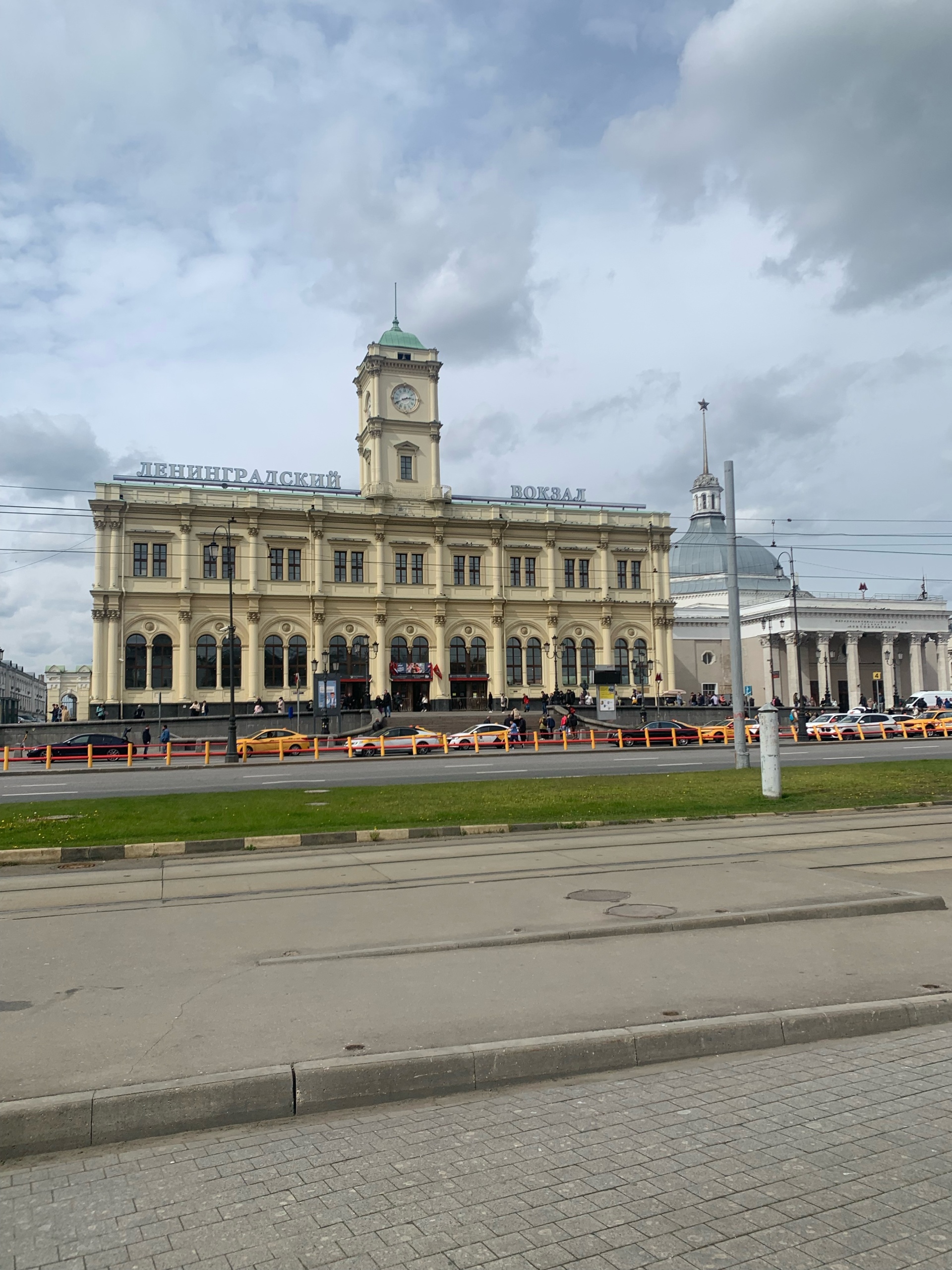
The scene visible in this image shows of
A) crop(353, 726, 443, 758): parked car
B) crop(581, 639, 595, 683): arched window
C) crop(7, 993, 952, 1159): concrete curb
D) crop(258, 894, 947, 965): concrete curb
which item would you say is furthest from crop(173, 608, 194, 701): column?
crop(7, 993, 952, 1159): concrete curb

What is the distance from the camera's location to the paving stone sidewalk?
3.45m

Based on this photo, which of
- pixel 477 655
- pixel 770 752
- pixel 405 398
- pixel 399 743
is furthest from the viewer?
pixel 405 398

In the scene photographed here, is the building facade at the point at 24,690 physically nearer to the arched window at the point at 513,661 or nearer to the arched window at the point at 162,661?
the arched window at the point at 162,661

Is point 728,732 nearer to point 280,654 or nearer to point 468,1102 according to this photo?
point 280,654

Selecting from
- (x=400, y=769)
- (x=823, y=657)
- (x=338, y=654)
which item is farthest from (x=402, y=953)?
(x=823, y=657)

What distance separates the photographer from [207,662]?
6219 cm

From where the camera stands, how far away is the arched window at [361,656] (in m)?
65.4

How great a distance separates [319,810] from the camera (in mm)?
17219

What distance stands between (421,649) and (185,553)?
1749cm

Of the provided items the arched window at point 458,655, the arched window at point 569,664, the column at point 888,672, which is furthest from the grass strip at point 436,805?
the column at point 888,672

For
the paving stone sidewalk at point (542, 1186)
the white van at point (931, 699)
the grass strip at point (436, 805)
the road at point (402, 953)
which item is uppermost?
the white van at point (931, 699)

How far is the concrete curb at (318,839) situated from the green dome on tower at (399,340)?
2349 inches

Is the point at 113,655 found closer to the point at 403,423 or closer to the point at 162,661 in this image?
the point at 162,661

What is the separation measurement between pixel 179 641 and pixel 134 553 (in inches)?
256
